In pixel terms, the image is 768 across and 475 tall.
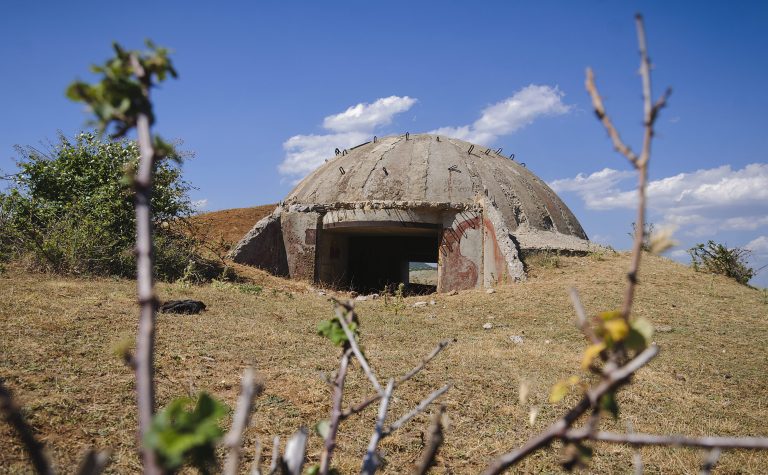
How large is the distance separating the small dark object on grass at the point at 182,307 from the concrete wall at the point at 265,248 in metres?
5.45

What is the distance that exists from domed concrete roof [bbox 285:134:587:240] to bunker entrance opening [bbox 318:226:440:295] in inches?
33.5

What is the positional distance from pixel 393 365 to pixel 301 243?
8025 millimetres

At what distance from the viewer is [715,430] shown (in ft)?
13.5

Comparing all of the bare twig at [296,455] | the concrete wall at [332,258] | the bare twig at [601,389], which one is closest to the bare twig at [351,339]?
the bare twig at [296,455]

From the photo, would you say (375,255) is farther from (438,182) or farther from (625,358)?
(625,358)

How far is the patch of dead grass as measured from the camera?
3.48 meters

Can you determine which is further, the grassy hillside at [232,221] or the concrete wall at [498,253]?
the grassy hillside at [232,221]

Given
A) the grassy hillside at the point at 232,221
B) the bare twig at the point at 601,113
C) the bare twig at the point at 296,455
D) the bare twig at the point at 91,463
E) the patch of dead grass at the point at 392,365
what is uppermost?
the grassy hillside at the point at 232,221

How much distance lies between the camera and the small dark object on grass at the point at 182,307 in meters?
6.71

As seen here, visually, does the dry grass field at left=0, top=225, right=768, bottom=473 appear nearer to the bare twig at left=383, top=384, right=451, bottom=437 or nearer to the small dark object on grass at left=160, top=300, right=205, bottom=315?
the small dark object on grass at left=160, top=300, right=205, bottom=315

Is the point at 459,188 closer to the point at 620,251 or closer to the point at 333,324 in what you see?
the point at 620,251

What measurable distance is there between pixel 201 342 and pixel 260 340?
2.00ft

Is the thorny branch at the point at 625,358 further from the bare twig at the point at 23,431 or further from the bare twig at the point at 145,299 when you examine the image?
the bare twig at the point at 23,431

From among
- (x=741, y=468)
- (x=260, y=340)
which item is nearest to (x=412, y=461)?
(x=741, y=468)
